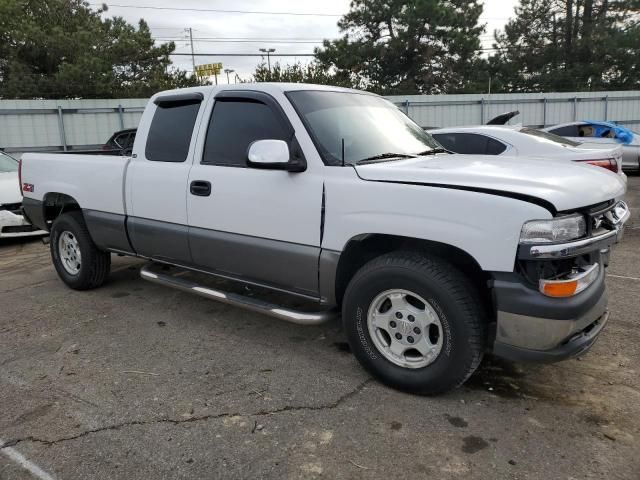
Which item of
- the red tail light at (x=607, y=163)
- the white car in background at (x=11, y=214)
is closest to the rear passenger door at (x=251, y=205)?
the red tail light at (x=607, y=163)

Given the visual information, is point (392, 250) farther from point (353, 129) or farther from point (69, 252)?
point (69, 252)

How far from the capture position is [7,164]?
9.14m

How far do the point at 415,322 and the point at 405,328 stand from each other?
8 cm

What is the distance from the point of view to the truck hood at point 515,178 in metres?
2.80

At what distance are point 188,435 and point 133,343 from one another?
152 cm

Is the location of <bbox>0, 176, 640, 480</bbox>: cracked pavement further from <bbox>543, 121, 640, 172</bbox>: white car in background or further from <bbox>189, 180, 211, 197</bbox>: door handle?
<bbox>543, 121, 640, 172</bbox>: white car in background

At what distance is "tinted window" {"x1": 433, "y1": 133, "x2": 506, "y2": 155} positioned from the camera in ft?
23.5

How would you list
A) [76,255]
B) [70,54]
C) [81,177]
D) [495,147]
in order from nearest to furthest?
[81,177]
[76,255]
[495,147]
[70,54]

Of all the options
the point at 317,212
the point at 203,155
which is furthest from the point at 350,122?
the point at 203,155

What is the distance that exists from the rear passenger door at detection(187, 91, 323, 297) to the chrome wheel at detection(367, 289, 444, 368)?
51cm

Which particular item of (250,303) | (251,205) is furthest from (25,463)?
(251,205)

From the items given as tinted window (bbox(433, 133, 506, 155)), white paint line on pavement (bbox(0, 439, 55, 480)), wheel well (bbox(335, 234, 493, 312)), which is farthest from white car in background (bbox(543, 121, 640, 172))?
white paint line on pavement (bbox(0, 439, 55, 480))

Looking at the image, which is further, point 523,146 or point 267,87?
point 523,146

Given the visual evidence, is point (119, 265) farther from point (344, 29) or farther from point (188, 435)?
point (344, 29)
